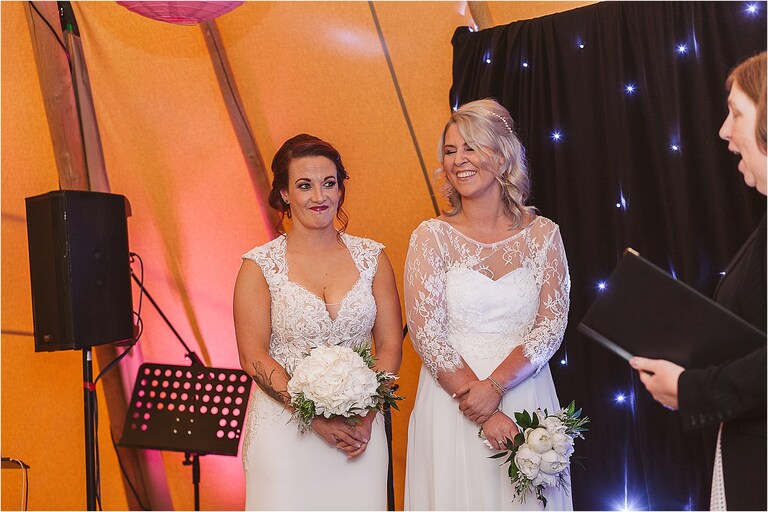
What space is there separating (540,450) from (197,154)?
301cm

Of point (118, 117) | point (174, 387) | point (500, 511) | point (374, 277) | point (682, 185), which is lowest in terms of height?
point (500, 511)

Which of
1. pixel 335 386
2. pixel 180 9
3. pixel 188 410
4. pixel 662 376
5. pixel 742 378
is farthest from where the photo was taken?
pixel 188 410

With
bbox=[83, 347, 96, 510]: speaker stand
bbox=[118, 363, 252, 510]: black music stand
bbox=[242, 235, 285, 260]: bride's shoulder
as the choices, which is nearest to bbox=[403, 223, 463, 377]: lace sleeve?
bbox=[242, 235, 285, 260]: bride's shoulder

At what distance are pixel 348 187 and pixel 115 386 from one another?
5.84 ft

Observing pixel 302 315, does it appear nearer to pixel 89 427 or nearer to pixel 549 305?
pixel 549 305

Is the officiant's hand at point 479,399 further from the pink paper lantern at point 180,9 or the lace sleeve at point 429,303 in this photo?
the pink paper lantern at point 180,9

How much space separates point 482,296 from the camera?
3051 mm

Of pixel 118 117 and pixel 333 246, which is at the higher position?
pixel 118 117

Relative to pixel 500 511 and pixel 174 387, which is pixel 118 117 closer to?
pixel 174 387

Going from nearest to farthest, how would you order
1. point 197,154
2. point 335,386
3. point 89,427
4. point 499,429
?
point 335,386 → point 499,429 → point 89,427 → point 197,154

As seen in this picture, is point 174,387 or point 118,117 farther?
point 118,117

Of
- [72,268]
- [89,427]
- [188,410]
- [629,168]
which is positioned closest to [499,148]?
[629,168]

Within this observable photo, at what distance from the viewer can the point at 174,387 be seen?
4.13m

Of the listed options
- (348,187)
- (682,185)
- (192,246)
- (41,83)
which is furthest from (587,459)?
(41,83)
